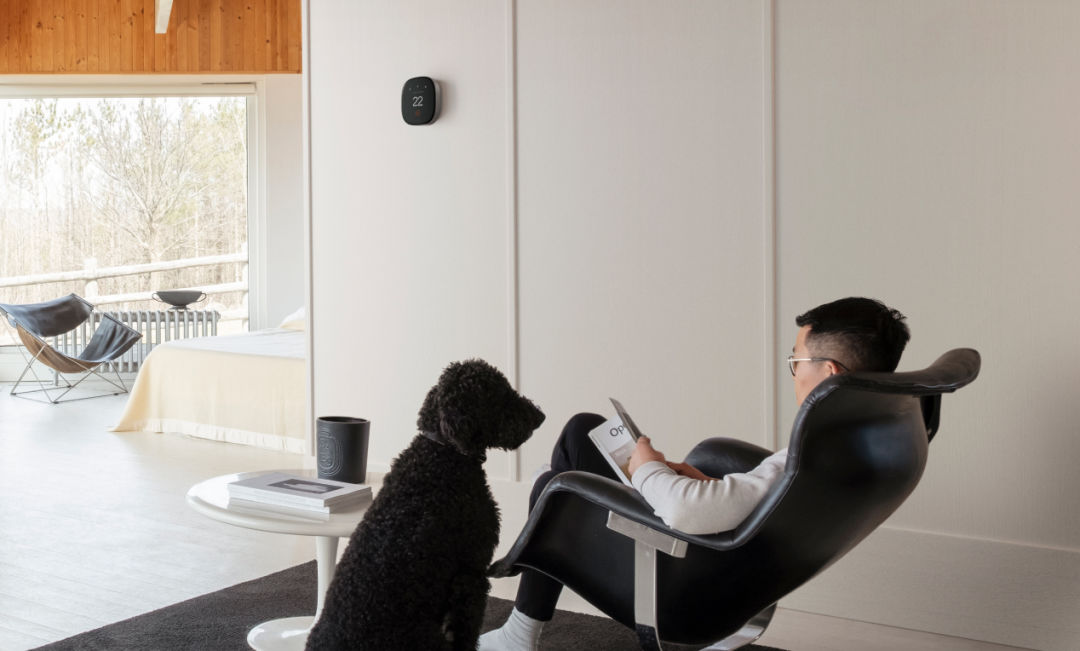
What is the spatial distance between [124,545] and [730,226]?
232 cm

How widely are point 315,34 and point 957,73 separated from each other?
7.75 ft

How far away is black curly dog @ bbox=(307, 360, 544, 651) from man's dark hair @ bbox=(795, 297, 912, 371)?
0.57 m

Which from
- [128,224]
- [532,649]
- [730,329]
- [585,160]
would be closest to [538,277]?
[585,160]

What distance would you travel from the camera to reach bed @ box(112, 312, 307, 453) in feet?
17.1

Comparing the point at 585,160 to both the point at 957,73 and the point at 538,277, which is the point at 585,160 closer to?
the point at 538,277

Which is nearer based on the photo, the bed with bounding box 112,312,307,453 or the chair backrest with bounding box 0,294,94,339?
the bed with bounding box 112,312,307,453

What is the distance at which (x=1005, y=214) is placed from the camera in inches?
100

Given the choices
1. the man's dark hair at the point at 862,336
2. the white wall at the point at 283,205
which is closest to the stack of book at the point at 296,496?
the man's dark hair at the point at 862,336

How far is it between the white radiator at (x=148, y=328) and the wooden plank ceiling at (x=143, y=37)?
1.87 metres

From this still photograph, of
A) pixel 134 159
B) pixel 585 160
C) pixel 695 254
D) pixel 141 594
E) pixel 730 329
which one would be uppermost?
pixel 134 159

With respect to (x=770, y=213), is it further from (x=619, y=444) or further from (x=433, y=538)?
(x=433, y=538)

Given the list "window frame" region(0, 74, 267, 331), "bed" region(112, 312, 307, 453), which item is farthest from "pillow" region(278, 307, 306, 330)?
"window frame" region(0, 74, 267, 331)

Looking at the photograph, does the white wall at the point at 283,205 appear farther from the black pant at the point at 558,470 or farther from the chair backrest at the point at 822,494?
the chair backrest at the point at 822,494

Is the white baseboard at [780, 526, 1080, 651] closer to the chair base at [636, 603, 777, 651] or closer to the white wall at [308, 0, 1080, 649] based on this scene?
the white wall at [308, 0, 1080, 649]
